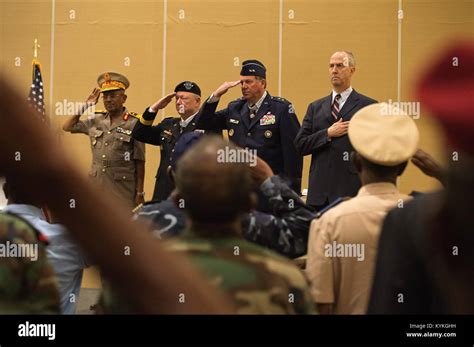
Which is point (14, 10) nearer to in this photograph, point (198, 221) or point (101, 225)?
point (198, 221)

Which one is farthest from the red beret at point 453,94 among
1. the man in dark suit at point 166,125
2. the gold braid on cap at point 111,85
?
the gold braid on cap at point 111,85

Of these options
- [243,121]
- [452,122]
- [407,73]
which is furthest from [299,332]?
[407,73]

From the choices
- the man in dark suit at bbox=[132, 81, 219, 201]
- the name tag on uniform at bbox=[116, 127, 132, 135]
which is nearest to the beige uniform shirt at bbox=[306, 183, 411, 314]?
the man in dark suit at bbox=[132, 81, 219, 201]

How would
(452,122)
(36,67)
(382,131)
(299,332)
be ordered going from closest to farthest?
1. (452,122)
2. (299,332)
3. (382,131)
4. (36,67)

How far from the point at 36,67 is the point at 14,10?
1.88 meters

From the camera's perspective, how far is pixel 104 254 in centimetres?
60

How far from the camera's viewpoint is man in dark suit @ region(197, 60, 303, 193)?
4.35 metres

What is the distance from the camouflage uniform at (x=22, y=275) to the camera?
4.73 feet

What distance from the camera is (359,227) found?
2074 mm

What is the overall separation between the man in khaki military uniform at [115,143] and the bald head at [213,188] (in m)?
3.53

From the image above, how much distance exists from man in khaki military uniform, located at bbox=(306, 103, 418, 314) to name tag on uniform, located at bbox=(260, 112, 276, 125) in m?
2.19

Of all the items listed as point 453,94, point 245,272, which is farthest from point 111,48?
point 453,94

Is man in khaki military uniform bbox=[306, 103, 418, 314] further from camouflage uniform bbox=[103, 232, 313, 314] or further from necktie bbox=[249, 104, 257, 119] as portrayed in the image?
necktie bbox=[249, 104, 257, 119]

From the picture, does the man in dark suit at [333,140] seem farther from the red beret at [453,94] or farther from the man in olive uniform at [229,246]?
the red beret at [453,94]
